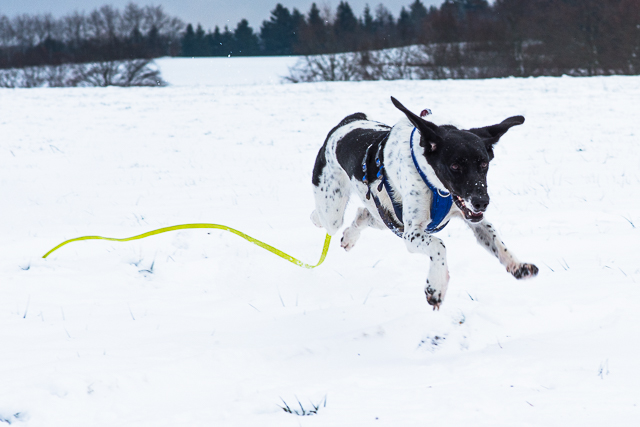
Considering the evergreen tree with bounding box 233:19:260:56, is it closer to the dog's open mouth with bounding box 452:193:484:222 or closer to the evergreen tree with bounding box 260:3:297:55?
the evergreen tree with bounding box 260:3:297:55

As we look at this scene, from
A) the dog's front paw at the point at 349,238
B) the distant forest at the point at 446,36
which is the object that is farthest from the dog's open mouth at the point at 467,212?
the distant forest at the point at 446,36

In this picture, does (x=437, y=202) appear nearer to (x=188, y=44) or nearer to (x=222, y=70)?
(x=222, y=70)

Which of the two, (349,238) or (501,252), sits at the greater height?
(501,252)

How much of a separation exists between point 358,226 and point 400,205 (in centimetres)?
93

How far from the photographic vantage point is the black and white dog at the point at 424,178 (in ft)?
10.7

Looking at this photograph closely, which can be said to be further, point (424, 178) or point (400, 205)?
point (400, 205)

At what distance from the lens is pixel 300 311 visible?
3787mm

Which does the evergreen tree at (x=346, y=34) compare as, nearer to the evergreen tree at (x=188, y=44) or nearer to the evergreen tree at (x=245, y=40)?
the evergreen tree at (x=245, y=40)

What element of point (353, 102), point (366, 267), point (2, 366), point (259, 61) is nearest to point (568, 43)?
point (353, 102)

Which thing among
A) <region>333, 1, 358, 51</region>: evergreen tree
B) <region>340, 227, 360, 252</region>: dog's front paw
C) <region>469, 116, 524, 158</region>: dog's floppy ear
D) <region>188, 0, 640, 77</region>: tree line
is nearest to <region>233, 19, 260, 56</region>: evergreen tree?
<region>333, 1, 358, 51</region>: evergreen tree

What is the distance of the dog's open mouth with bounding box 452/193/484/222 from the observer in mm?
3238

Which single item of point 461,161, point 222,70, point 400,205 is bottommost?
point 400,205

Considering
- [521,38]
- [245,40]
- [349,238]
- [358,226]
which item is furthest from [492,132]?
[245,40]

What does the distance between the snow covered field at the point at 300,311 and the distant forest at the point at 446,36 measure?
2962cm
